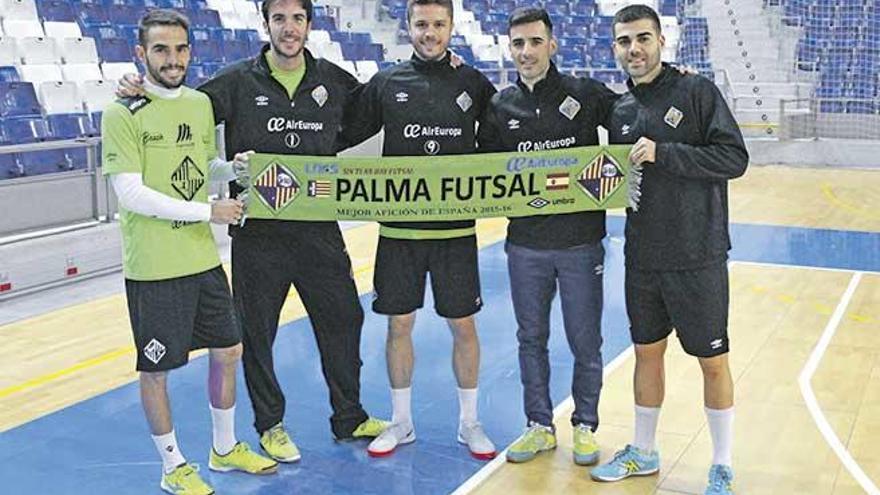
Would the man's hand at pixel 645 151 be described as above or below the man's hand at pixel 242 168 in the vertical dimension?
above

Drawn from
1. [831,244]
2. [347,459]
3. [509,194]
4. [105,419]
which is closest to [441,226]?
[509,194]

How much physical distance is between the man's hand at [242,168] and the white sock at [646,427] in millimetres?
1986

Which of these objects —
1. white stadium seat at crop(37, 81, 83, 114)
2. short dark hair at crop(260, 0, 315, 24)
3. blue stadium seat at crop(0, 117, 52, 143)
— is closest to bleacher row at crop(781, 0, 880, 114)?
white stadium seat at crop(37, 81, 83, 114)

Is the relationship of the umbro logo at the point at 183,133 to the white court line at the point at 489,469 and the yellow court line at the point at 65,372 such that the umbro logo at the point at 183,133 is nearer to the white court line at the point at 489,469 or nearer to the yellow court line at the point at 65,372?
the white court line at the point at 489,469

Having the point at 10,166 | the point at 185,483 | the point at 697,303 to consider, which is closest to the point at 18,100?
the point at 10,166

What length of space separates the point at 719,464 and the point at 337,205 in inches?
78.7

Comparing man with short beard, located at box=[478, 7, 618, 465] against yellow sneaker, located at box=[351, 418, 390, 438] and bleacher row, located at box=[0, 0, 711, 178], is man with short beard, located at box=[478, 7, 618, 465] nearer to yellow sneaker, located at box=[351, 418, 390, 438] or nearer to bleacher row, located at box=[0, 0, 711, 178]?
yellow sneaker, located at box=[351, 418, 390, 438]

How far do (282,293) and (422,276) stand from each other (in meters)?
0.65

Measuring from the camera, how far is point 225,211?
4.27 metres

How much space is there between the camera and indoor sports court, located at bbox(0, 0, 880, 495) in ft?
15.2

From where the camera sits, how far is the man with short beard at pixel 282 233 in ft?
15.1

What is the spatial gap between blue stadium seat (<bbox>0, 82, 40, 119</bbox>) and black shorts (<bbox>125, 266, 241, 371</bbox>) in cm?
630

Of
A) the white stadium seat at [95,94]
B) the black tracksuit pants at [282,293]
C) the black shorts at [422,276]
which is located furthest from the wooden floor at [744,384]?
the white stadium seat at [95,94]

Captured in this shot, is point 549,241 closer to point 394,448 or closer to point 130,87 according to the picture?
point 394,448
